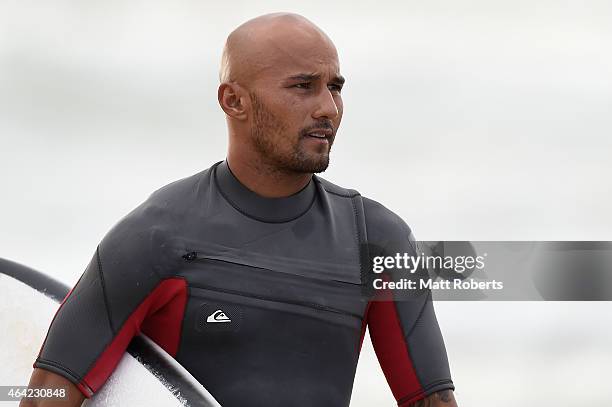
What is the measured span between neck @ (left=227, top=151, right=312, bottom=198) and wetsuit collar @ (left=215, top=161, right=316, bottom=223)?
0.02 metres

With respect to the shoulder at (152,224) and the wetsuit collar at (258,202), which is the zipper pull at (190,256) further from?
the wetsuit collar at (258,202)

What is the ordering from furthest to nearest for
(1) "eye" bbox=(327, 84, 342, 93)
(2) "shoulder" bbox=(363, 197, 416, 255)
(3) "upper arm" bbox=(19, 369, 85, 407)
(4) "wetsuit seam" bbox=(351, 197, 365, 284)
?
1. (2) "shoulder" bbox=(363, 197, 416, 255)
2. (4) "wetsuit seam" bbox=(351, 197, 365, 284)
3. (1) "eye" bbox=(327, 84, 342, 93)
4. (3) "upper arm" bbox=(19, 369, 85, 407)

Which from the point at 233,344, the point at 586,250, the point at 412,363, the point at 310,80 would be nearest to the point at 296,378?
the point at 233,344

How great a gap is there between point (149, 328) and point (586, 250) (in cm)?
245

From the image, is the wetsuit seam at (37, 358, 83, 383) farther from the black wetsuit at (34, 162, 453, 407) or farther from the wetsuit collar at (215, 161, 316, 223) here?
the wetsuit collar at (215, 161, 316, 223)

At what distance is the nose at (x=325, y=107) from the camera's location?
127 inches

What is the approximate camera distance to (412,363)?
3.54 meters

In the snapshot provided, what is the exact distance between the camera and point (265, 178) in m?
3.38

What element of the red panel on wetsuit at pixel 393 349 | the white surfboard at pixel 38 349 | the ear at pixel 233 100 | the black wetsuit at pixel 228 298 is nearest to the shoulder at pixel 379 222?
the black wetsuit at pixel 228 298

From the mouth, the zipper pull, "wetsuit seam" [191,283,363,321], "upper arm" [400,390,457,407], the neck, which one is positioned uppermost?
the mouth

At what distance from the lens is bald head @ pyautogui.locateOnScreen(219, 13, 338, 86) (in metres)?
3.24

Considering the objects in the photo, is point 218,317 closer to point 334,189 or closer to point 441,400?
point 334,189

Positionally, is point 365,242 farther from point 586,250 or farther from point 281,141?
point 586,250

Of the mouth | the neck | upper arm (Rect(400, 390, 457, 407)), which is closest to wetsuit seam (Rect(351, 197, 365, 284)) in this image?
the neck
